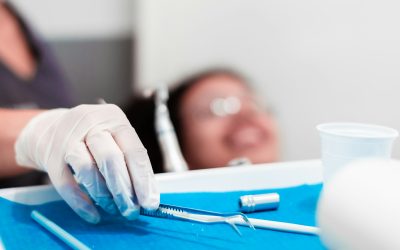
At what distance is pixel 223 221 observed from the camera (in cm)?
53

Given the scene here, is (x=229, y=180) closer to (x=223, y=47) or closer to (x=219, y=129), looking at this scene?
(x=219, y=129)

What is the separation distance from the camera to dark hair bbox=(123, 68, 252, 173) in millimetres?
1210

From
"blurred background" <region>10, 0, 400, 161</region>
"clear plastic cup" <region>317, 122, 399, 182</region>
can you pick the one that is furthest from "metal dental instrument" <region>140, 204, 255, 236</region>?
"blurred background" <region>10, 0, 400, 161</region>

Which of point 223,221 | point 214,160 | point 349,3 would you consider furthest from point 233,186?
point 349,3

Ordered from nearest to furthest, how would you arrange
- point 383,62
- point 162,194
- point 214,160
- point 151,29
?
1. point 162,194
2. point 214,160
3. point 383,62
4. point 151,29

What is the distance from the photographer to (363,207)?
1.31 ft

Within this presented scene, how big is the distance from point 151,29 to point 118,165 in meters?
1.33

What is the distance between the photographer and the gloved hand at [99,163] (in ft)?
1.79

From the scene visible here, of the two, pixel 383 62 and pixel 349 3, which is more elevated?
pixel 349 3

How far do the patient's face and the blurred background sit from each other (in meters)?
0.34

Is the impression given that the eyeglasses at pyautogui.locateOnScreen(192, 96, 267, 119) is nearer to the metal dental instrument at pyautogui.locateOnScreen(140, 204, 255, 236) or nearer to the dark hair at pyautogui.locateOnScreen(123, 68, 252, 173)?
the dark hair at pyautogui.locateOnScreen(123, 68, 252, 173)

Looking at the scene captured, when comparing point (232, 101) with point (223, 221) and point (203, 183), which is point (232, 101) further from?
point (223, 221)

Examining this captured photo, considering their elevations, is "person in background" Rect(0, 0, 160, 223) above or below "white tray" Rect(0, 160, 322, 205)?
above

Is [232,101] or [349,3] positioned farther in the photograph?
[349,3]
